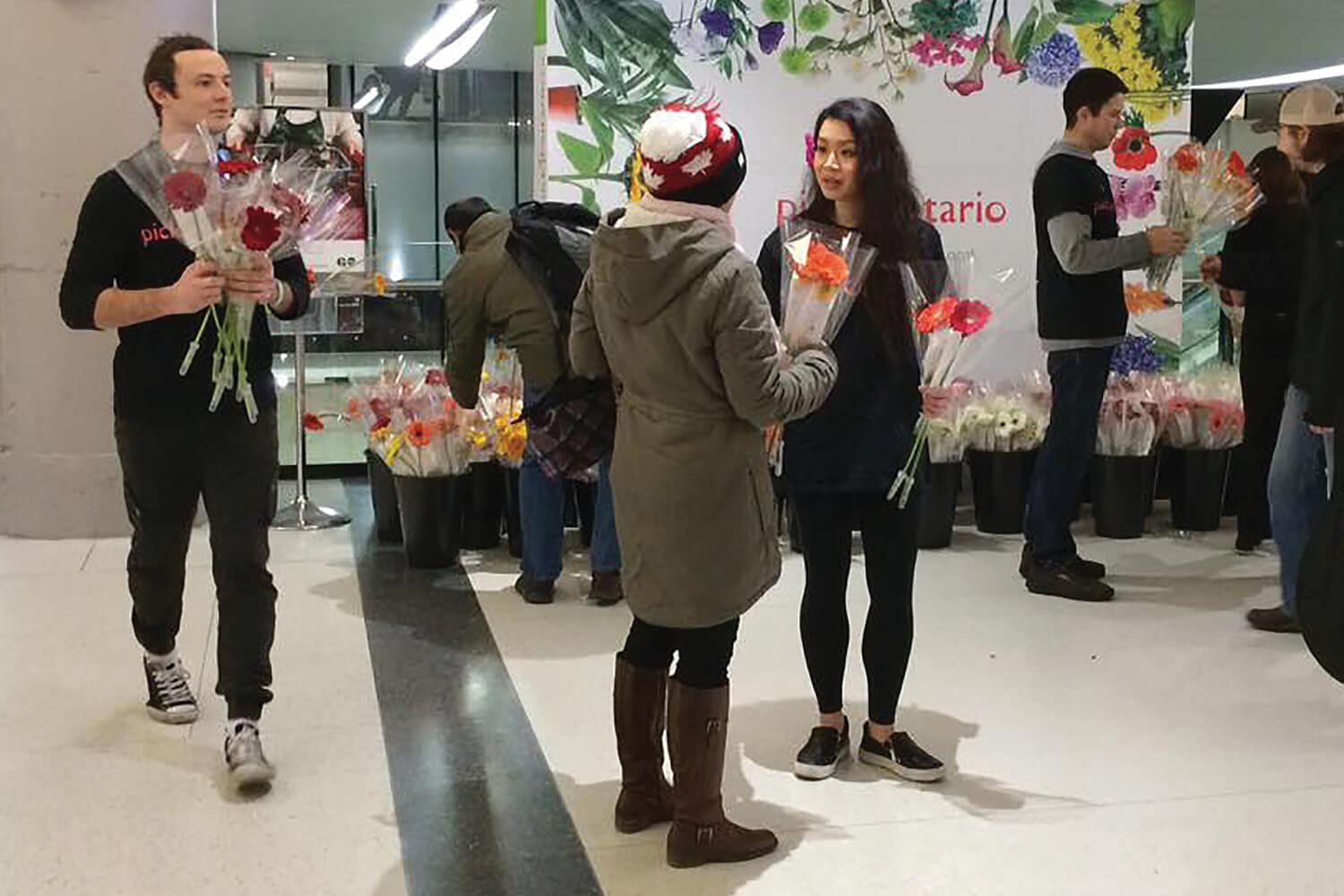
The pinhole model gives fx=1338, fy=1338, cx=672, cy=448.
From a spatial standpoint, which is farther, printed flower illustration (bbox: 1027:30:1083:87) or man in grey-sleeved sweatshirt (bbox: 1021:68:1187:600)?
printed flower illustration (bbox: 1027:30:1083:87)

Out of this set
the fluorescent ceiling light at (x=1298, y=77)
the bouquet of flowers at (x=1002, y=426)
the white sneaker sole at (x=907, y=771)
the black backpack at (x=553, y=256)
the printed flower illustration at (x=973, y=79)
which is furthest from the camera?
the fluorescent ceiling light at (x=1298, y=77)

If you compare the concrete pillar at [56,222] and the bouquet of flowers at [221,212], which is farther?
the concrete pillar at [56,222]

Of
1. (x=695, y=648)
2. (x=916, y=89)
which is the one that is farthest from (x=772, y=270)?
(x=916, y=89)

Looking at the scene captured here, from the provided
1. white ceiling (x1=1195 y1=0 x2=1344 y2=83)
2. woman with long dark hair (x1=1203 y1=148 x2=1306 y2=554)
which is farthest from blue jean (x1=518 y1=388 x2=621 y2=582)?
white ceiling (x1=1195 y1=0 x2=1344 y2=83)

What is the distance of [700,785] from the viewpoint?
2.55 meters

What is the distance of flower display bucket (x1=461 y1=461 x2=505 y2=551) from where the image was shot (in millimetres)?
4996

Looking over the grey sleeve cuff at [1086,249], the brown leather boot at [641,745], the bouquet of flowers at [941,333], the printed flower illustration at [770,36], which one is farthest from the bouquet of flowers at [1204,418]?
the brown leather boot at [641,745]

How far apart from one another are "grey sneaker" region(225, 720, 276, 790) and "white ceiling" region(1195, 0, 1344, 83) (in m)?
10.0

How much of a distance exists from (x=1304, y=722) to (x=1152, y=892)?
1.14 meters

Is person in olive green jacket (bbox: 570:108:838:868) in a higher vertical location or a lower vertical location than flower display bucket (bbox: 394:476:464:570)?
higher

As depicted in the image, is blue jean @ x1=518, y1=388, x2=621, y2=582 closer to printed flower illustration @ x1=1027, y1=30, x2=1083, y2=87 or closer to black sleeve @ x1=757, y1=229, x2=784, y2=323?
black sleeve @ x1=757, y1=229, x2=784, y2=323

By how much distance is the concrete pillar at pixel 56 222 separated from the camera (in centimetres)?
516

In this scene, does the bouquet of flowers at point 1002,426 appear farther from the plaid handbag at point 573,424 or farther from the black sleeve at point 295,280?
the black sleeve at point 295,280

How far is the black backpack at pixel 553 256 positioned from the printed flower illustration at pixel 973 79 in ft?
7.89
